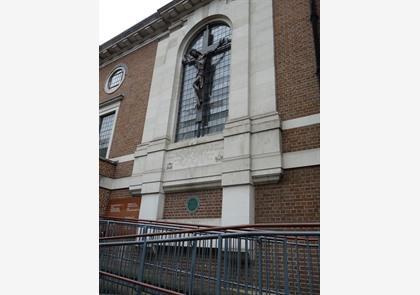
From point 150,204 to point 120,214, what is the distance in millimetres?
1556

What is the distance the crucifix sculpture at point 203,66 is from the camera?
8.79m

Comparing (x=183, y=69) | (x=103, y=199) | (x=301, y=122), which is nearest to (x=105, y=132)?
(x=103, y=199)

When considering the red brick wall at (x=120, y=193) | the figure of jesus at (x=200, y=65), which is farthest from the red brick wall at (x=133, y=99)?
the figure of jesus at (x=200, y=65)

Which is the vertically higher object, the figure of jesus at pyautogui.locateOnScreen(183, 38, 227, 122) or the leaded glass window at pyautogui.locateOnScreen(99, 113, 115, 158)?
the figure of jesus at pyautogui.locateOnScreen(183, 38, 227, 122)

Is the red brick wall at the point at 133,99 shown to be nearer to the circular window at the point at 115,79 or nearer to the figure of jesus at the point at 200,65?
the circular window at the point at 115,79

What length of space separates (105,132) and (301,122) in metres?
8.70

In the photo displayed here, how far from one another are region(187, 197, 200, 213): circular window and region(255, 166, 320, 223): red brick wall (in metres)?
1.74

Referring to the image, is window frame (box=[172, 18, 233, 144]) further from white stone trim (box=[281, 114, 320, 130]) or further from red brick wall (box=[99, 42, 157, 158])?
white stone trim (box=[281, 114, 320, 130])

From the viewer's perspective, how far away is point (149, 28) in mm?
11852

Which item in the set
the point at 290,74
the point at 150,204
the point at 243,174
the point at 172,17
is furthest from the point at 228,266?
the point at 172,17

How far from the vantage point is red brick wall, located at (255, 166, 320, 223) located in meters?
5.56

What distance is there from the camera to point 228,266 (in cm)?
372

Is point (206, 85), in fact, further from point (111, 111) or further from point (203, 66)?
point (111, 111)

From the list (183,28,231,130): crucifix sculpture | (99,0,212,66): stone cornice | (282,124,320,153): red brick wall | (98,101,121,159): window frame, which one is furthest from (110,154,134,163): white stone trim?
(282,124,320,153): red brick wall
